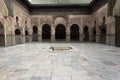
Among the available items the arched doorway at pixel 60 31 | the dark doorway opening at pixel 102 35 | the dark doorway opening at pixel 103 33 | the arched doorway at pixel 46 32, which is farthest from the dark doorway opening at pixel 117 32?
the arched doorway at pixel 46 32

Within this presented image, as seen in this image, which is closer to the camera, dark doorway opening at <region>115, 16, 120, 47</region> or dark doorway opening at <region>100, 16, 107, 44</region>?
dark doorway opening at <region>115, 16, 120, 47</region>

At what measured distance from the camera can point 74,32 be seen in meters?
26.3

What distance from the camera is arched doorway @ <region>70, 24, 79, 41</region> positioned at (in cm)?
2608

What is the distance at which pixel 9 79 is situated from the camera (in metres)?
3.93

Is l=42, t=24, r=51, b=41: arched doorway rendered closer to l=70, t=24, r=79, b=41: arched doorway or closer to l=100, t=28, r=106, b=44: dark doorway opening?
l=70, t=24, r=79, b=41: arched doorway

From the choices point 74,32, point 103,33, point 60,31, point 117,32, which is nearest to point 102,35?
point 103,33

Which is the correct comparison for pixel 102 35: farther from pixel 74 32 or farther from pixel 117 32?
pixel 74 32

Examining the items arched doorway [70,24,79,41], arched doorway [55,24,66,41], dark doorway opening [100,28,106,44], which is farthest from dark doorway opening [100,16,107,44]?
arched doorway [55,24,66,41]

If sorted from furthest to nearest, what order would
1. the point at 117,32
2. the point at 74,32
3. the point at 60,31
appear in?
the point at 60,31, the point at 74,32, the point at 117,32

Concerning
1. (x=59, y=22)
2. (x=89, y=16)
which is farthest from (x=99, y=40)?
(x=59, y=22)

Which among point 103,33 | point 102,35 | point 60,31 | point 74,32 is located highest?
point 60,31

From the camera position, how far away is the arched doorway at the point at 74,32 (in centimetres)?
2608

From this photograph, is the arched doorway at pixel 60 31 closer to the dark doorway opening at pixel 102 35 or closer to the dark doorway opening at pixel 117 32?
the dark doorway opening at pixel 102 35

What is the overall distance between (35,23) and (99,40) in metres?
10.7
